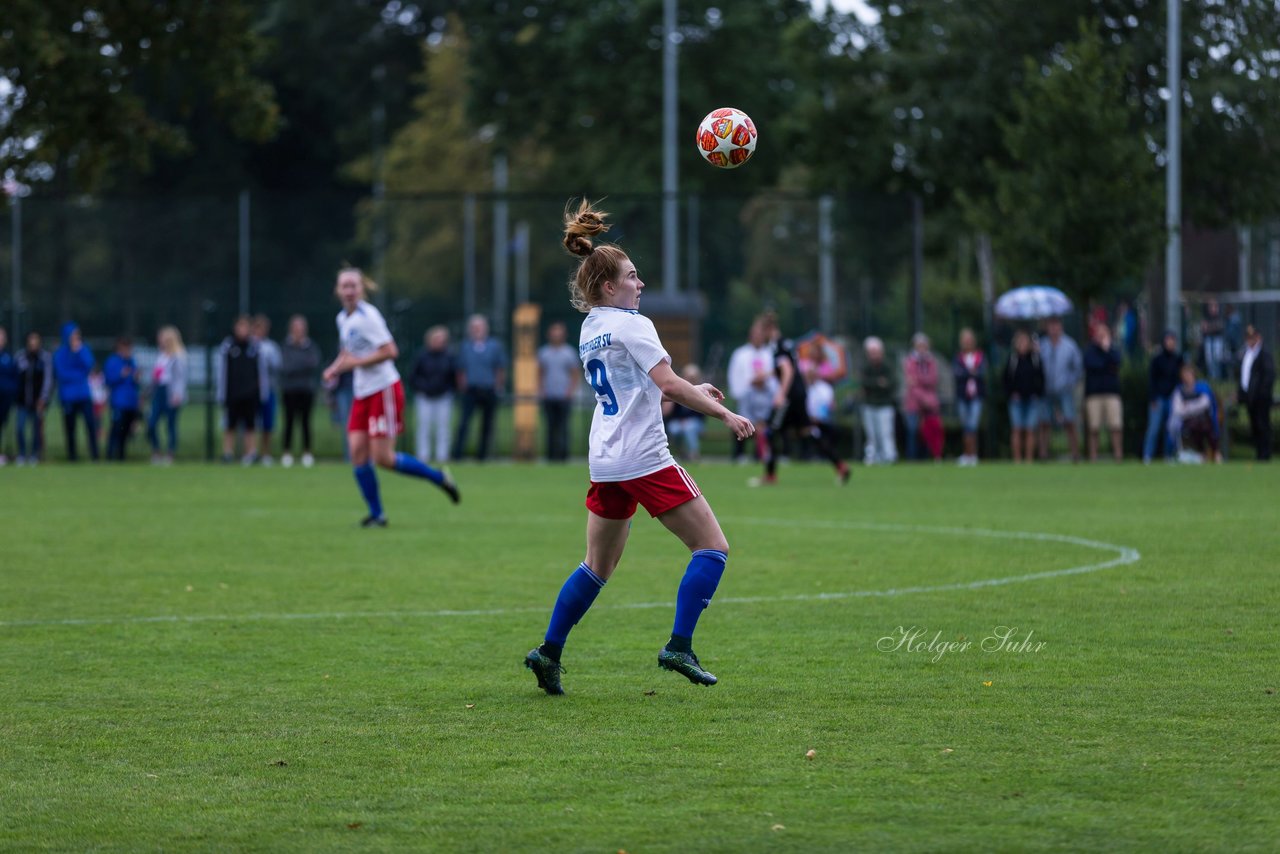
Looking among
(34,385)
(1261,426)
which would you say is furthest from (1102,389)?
(34,385)

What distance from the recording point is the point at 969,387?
26.1 meters

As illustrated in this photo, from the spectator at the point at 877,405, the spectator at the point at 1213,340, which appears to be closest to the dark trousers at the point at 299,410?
the spectator at the point at 877,405

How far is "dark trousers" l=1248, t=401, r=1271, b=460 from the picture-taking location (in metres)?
→ 25.8

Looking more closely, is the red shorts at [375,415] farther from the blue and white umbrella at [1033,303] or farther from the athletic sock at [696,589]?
the blue and white umbrella at [1033,303]

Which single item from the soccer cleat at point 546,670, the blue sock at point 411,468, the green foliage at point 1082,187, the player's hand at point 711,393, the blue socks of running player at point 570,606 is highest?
the green foliage at point 1082,187

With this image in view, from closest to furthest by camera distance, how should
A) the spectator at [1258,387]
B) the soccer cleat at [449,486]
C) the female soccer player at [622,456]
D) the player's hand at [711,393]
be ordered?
1. the player's hand at [711,393]
2. the female soccer player at [622,456]
3. the soccer cleat at [449,486]
4. the spectator at [1258,387]

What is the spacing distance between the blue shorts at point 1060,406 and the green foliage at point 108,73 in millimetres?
14821

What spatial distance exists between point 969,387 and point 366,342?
Answer: 13.3m

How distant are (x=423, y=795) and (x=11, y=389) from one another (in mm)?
22623

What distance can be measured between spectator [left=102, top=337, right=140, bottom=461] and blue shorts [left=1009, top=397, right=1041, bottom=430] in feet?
43.6

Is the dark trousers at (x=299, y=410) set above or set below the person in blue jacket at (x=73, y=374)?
below

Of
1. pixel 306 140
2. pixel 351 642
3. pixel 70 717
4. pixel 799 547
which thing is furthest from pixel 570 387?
pixel 306 140

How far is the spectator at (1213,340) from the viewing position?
27.3 m

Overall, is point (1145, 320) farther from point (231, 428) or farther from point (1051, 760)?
point (1051, 760)
